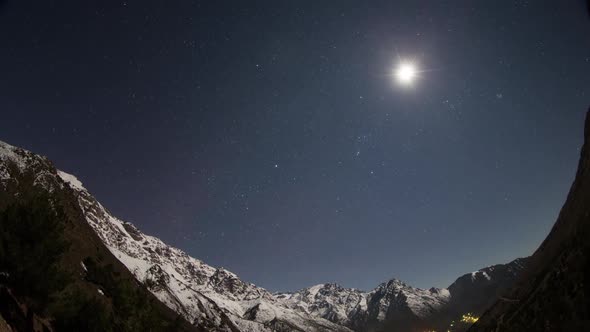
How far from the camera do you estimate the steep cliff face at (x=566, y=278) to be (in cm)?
4249

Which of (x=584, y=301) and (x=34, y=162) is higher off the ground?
(x=34, y=162)

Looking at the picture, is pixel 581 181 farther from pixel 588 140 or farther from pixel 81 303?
pixel 81 303

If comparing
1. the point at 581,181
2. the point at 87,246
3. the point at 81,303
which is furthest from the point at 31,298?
the point at 581,181

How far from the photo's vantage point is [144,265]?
19388 cm

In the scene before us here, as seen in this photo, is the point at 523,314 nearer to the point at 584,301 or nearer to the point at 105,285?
the point at 584,301

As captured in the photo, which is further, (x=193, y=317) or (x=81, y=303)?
(x=193, y=317)

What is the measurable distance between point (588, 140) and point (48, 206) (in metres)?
126

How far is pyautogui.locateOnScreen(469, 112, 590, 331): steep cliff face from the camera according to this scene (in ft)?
139

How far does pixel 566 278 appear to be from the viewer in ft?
191

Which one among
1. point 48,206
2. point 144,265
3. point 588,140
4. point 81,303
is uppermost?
point 588,140

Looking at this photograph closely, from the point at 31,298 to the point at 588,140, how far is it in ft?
417

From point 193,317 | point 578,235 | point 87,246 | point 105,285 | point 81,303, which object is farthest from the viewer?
point 193,317

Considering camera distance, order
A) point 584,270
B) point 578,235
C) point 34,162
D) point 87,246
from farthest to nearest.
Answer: point 34,162 < point 87,246 < point 578,235 < point 584,270

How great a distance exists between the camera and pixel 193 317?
634 feet
